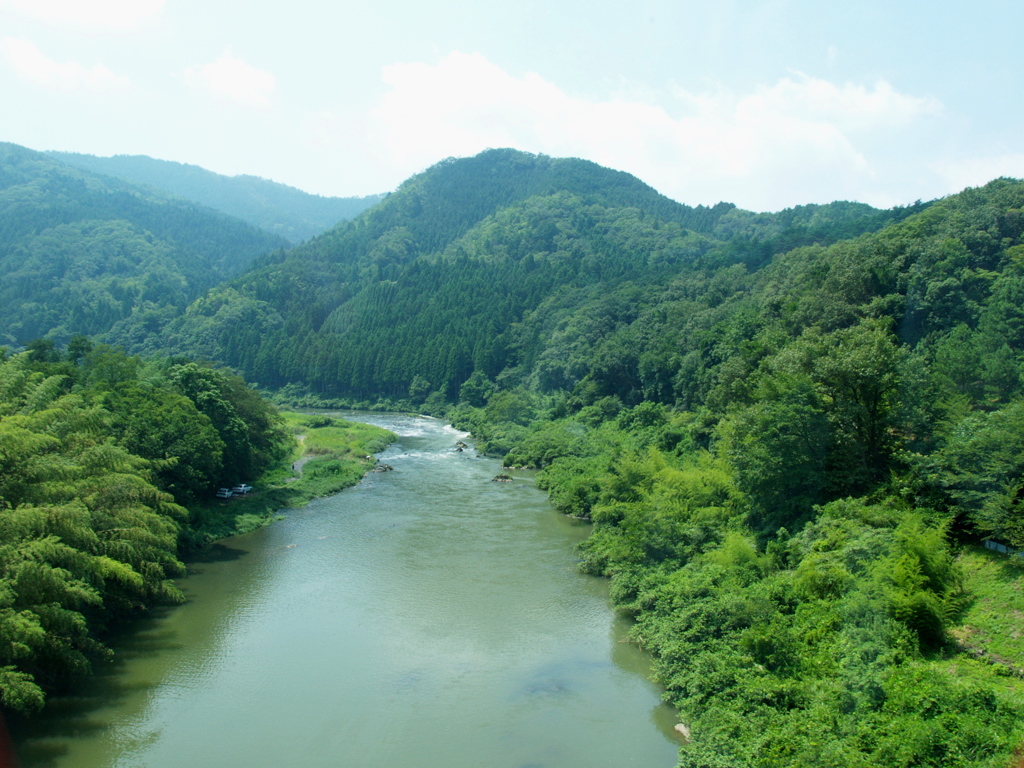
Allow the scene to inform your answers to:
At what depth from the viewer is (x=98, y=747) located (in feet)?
51.2

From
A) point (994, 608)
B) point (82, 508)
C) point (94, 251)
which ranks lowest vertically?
point (82, 508)

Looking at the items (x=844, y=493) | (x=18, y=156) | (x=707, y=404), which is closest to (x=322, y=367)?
(x=707, y=404)

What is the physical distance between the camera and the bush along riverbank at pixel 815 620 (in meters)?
12.8

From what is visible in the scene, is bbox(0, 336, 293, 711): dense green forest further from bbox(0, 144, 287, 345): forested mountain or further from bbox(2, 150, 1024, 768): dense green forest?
bbox(0, 144, 287, 345): forested mountain

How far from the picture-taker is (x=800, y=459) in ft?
75.6

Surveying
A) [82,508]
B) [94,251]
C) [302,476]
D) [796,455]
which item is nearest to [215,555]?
[82,508]

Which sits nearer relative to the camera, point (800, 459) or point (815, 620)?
point (815, 620)

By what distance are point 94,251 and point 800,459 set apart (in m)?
144

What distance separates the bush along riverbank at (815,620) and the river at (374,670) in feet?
5.03

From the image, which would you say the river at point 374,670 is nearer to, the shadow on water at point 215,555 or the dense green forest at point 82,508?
the shadow on water at point 215,555

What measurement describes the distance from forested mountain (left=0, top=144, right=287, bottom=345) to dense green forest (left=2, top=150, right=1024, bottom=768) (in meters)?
53.5

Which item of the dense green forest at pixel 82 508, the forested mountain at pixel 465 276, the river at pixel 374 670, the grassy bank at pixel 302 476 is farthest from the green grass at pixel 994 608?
the forested mountain at pixel 465 276

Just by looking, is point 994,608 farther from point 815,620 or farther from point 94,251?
point 94,251

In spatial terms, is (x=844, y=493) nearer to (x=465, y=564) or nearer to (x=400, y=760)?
(x=465, y=564)
